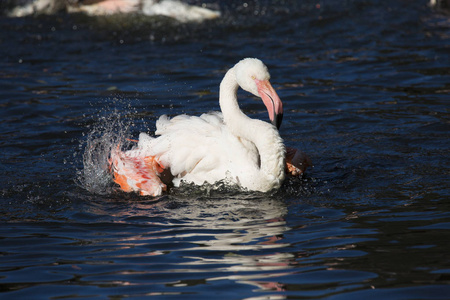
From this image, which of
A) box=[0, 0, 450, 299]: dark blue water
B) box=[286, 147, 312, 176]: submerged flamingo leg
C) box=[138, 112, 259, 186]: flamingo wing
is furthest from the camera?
box=[286, 147, 312, 176]: submerged flamingo leg

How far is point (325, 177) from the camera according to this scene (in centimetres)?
637

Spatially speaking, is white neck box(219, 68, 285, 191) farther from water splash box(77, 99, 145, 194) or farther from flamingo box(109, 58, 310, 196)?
water splash box(77, 99, 145, 194)

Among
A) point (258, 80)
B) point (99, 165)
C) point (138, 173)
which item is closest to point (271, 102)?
point (258, 80)

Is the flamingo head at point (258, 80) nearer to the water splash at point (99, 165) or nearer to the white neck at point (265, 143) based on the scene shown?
the white neck at point (265, 143)

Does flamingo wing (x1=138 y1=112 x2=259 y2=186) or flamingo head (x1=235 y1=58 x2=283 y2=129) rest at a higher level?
flamingo head (x1=235 y1=58 x2=283 y2=129)

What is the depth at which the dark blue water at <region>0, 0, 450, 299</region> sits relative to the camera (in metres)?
4.29

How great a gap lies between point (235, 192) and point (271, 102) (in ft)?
2.79

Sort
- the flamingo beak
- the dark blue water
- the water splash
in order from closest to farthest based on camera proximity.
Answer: the dark blue water, the flamingo beak, the water splash

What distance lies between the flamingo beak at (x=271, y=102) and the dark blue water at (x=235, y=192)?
68 cm

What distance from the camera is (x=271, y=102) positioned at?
5.74 meters

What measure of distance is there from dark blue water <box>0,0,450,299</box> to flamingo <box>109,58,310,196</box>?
0.16m

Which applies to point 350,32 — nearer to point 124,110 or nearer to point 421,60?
point 421,60

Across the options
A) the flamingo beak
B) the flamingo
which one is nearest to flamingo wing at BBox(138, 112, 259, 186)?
the flamingo

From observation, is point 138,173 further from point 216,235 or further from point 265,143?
point 216,235
